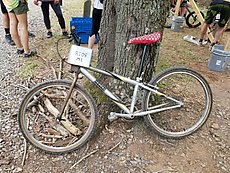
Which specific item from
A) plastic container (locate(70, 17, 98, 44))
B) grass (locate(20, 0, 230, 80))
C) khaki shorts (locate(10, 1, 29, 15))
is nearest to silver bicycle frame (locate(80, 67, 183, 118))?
grass (locate(20, 0, 230, 80))

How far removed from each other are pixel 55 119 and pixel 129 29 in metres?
1.31

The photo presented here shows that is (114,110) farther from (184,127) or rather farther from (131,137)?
(184,127)

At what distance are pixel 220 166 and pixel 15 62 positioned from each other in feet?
11.6

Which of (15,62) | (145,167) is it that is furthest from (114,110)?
(15,62)

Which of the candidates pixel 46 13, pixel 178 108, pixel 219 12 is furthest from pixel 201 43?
pixel 178 108

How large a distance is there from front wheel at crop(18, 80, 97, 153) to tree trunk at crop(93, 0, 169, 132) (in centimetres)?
26

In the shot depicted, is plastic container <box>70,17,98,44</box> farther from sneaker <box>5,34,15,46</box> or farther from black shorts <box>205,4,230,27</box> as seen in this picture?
black shorts <box>205,4,230,27</box>

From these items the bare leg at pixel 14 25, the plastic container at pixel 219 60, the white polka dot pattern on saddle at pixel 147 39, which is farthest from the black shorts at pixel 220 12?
the bare leg at pixel 14 25

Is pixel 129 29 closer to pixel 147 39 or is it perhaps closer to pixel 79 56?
pixel 147 39

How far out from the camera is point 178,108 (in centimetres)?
295

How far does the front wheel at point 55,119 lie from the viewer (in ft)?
8.29

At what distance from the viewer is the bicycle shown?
2482mm

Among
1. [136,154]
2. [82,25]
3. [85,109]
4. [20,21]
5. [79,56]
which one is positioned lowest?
[136,154]

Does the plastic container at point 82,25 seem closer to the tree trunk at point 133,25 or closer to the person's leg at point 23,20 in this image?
the person's leg at point 23,20
